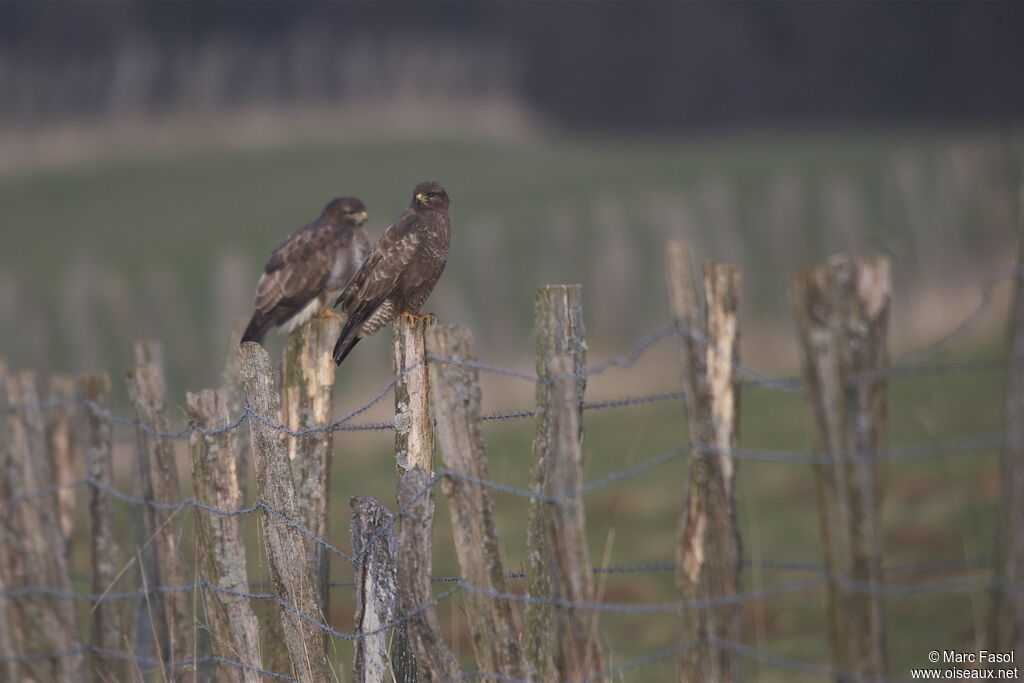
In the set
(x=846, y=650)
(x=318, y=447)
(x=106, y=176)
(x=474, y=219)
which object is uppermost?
(x=106, y=176)

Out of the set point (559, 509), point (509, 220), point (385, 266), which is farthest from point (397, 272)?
point (509, 220)

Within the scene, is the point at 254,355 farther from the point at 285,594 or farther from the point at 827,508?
the point at 827,508

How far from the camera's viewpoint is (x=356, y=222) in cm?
779

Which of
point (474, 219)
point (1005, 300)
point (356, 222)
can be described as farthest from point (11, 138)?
point (356, 222)

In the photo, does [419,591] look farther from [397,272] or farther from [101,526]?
[101,526]

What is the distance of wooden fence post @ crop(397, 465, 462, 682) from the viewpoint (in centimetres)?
405

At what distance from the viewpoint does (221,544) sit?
16.3 ft

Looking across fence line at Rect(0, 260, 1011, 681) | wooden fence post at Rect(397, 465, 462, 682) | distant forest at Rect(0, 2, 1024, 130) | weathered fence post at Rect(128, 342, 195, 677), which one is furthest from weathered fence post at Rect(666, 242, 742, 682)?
distant forest at Rect(0, 2, 1024, 130)

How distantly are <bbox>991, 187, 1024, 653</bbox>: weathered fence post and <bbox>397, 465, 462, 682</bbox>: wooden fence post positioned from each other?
1703 mm

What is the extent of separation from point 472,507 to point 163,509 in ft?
7.10

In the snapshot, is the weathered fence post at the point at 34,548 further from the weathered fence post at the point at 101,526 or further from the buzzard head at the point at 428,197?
the buzzard head at the point at 428,197

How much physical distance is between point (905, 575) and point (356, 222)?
4.64 meters

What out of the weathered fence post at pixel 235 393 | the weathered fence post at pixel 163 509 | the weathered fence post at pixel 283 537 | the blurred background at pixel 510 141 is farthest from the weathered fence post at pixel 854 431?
the blurred background at pixel 510 141

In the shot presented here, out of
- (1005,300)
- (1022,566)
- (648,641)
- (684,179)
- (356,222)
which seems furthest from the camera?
(684,179)
